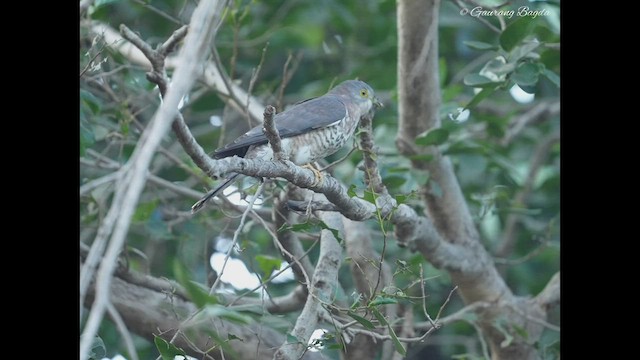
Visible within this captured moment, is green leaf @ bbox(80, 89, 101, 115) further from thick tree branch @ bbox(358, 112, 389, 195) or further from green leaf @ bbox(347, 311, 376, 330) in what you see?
green leaf @ bbox(347, 311, 376, 330)

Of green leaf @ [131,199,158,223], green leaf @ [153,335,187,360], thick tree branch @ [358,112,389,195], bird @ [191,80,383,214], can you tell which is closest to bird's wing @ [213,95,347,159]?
bird @ [191,80,383,214]

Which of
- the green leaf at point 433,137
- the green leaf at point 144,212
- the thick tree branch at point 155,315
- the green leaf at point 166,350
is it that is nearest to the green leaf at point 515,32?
the green leaf at point 433,137

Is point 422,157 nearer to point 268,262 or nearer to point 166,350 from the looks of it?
point 268,262

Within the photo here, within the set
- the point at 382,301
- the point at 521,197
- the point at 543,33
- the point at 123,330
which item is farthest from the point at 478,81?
the point at 123,330

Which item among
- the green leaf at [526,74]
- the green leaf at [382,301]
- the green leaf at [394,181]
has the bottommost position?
the green leaf at [394,181]

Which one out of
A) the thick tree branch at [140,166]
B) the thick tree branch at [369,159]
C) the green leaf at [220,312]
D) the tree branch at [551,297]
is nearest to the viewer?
the thick tree branch at [140,166]

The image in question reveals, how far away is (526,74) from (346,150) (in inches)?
51.4

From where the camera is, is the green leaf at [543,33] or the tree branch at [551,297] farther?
the tree branch at [551,297]

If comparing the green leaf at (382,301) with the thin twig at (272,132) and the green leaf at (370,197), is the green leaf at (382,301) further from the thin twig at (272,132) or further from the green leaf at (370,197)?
the thin twig at (272,132)

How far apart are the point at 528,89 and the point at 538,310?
3.62 feet

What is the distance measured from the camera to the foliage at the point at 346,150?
3.58 m

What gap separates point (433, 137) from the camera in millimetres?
3660
